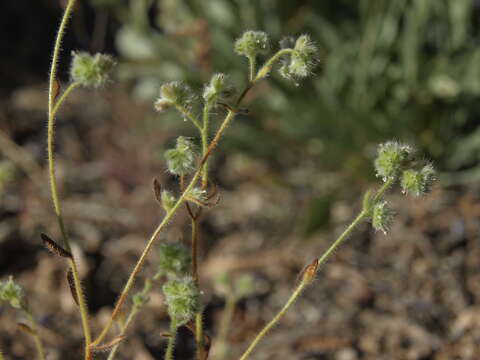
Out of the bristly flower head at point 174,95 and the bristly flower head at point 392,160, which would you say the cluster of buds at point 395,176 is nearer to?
the bristly flower head at point 392,160

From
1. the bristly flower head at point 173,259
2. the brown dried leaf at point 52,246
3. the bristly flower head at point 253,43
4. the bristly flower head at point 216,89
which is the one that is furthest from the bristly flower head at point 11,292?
the bristly flower head at point 253,43

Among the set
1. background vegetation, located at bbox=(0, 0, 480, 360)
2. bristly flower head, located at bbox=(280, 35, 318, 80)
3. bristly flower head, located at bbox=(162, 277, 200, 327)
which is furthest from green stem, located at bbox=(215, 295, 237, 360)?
bristly flower head, located at bbox=(280, 35, 318, 80)

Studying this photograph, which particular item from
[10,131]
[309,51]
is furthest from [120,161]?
[309,51]

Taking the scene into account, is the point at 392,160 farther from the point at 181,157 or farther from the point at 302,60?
the point at 181,157

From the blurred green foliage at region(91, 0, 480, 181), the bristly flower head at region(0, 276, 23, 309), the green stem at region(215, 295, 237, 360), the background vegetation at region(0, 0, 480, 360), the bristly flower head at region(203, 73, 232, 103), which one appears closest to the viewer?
the bristly flower head at region(203, 73, 232, 103)

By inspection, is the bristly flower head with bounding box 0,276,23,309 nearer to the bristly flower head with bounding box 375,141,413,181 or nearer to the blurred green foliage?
the bristly flower head with bounding box 375,141,413,181
